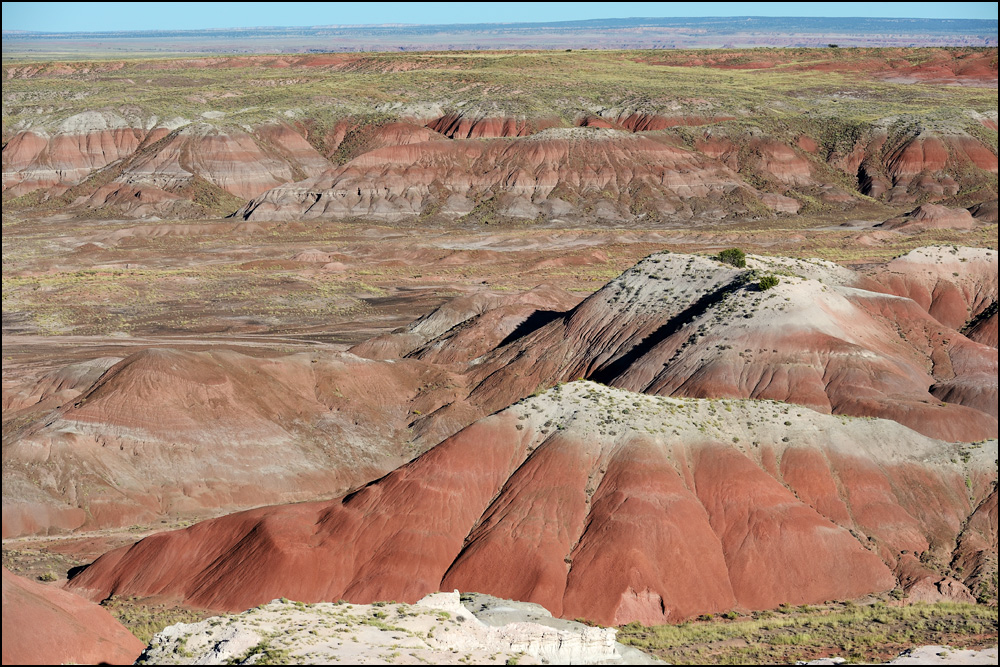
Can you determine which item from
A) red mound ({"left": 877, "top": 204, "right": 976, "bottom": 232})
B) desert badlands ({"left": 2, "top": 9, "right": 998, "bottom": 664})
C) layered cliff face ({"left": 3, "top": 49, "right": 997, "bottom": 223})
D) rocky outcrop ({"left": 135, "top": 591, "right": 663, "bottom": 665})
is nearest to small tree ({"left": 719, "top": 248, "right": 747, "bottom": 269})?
desert badlands ({"left": 2, "top": 9, "right": 998, "bottom": 664})

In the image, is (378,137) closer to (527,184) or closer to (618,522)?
(527,184)

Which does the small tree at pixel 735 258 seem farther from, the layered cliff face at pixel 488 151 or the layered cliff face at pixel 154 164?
the layered cliff face at pixel 154 164

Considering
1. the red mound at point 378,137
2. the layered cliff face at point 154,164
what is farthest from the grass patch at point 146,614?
the red mound at point 378,137

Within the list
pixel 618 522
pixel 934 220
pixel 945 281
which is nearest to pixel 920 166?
pixel 934 220

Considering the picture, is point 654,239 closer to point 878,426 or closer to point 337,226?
point 337,226

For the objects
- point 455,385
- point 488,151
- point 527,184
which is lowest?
point 455,385

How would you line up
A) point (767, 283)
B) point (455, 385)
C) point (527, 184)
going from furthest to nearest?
point (527, 184) → point (455, 385) → point (767, 283)

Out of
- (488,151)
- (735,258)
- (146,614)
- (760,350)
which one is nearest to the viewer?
(146,614)

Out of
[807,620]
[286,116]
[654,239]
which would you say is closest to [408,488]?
[807,620]
